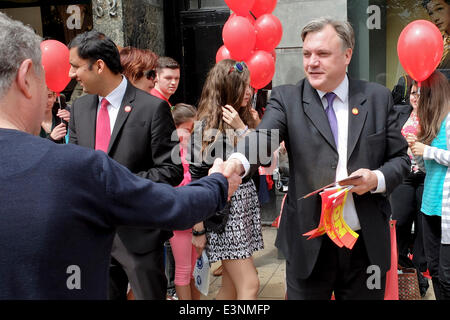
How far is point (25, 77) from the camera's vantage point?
148 centimetres

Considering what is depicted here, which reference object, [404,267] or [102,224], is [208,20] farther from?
[102,224]

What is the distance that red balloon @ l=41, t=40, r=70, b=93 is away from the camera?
420 cm

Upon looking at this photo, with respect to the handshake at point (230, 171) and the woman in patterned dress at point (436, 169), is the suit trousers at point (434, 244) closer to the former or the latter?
the woman in patterned dress at point (436, 169)

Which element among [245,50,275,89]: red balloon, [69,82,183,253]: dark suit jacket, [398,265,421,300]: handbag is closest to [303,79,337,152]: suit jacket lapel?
[69,82,183,253]: dark suit jacket

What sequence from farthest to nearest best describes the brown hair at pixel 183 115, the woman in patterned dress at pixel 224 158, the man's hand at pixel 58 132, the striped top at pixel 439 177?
1. the brown hair at pixel 183 115
2. the man's hand at pixel 58 132
3. the striped top at pixel 439 177
4. the woman in patterned dress at pixel 224 158

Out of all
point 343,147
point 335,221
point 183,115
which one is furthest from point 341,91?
point 183,115

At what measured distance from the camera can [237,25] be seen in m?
5.16

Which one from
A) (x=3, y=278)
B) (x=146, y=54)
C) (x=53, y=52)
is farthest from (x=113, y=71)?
(x=3, y=278)

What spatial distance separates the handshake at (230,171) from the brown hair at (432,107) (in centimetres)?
216

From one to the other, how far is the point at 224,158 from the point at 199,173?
0.21 metres

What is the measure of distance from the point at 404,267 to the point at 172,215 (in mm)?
3478

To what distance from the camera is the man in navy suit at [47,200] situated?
137cm

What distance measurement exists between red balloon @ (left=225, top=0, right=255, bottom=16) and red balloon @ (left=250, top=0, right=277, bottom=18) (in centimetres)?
28

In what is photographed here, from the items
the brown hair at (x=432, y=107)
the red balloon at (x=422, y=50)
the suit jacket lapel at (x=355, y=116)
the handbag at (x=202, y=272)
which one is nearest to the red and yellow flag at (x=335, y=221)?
the suit jacket lapel at (x=355, y=116)
